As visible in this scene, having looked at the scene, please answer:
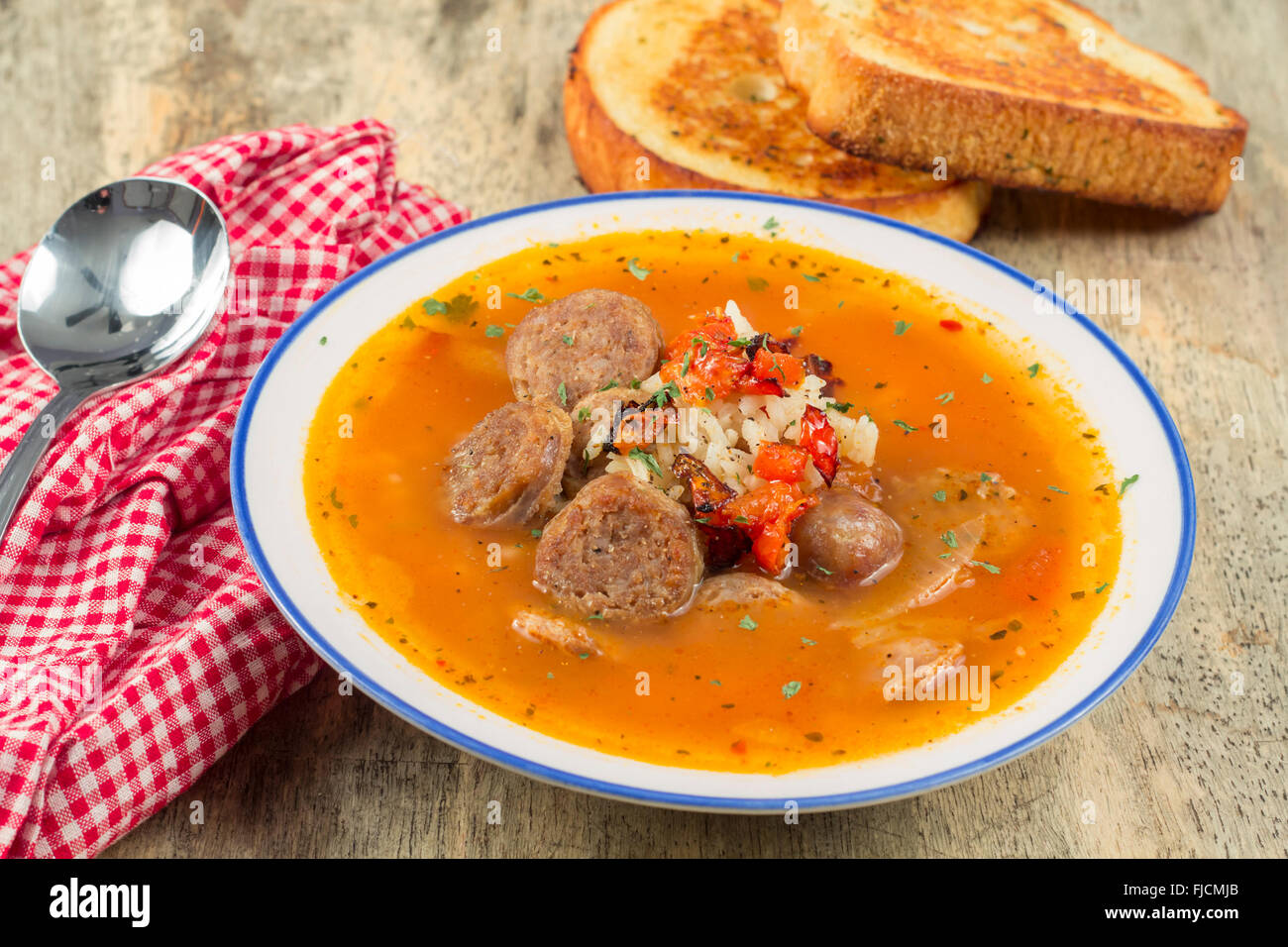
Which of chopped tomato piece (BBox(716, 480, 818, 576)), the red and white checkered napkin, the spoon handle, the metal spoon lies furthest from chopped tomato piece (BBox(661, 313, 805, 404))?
the spoon handle

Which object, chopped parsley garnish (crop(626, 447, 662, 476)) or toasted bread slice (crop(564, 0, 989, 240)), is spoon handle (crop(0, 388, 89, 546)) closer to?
chopped parsley garnish (crop(626, 447, 662, 476))

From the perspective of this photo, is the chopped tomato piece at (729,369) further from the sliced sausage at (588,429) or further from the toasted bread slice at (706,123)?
the toasted bread slice at (706,123)

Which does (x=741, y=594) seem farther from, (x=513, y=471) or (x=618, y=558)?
(x=513, y=471)

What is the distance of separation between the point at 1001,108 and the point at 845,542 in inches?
107

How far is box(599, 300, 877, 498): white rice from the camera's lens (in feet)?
12.4

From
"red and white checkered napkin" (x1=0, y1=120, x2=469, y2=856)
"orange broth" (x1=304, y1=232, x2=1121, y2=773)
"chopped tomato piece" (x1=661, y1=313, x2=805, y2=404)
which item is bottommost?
"red and white checkered napkin" (x1=0, y1=120, x2=469, y2=856)

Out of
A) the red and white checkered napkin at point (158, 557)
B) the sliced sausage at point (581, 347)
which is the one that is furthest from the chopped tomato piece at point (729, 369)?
the red and white checkered napkin at point (158, 557)

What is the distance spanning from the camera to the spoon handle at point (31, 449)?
3824 millimetres

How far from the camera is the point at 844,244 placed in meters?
4.98

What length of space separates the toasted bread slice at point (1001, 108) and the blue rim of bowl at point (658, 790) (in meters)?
0.93

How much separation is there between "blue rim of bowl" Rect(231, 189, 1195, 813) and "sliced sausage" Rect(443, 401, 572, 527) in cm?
64

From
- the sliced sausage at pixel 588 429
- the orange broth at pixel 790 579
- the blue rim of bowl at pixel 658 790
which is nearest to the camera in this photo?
the blue rim of bowl at pixel 658 790
